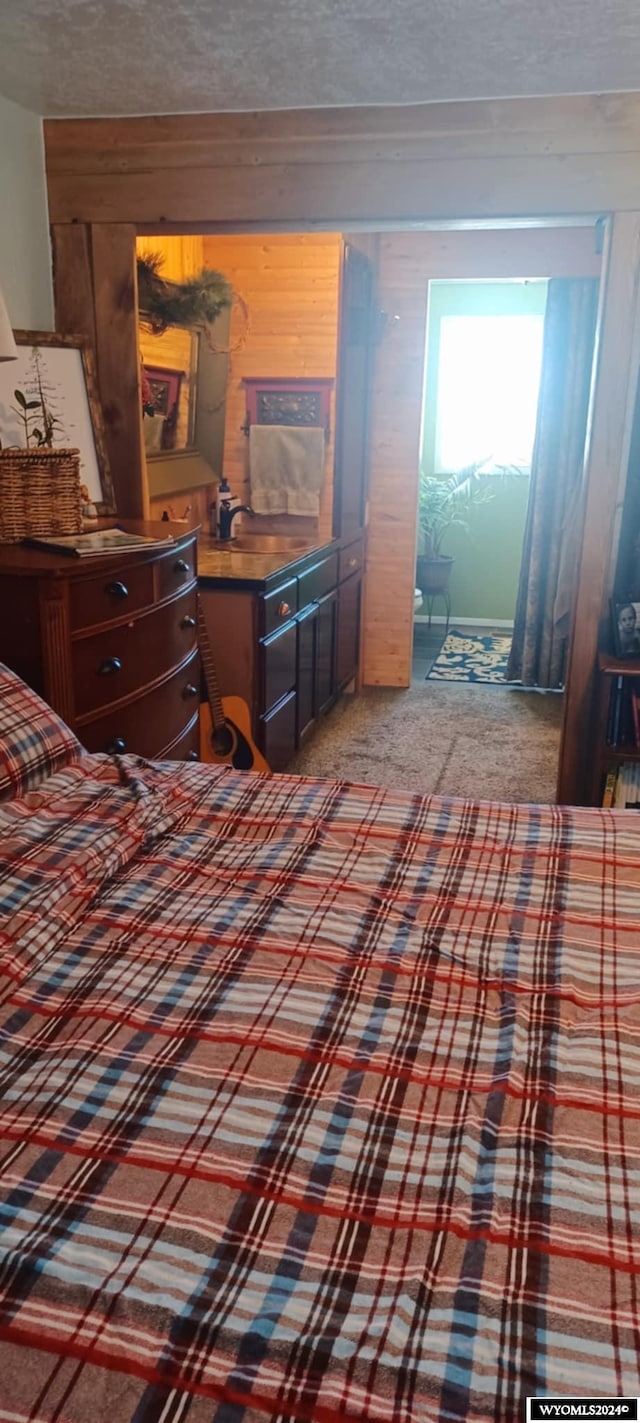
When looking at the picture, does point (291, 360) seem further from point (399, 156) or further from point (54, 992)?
point (54, 992)

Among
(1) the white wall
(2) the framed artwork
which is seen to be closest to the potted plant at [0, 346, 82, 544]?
(1) the white wall

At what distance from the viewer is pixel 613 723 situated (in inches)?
124

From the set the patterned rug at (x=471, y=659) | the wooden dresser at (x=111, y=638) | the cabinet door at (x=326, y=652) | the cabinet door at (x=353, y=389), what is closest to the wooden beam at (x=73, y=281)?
the wooden dresser at (x=111, y=638)

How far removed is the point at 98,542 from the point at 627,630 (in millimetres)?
1611

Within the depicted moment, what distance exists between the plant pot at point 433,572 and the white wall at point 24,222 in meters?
3.96

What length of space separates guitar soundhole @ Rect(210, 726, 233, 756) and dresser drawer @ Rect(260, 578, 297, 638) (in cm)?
36

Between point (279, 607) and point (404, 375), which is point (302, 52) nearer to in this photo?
point (279, 607)

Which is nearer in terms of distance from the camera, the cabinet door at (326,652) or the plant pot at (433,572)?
the cabinet door at (326,652)

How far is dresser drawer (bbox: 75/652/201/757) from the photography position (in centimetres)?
236

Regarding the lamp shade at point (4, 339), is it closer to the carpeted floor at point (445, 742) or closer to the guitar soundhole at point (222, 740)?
the guitar soundhole at point (222, 740)

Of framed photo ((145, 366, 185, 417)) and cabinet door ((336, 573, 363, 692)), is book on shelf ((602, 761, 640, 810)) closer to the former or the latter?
cabinet door ((336, 573, 363, 692))

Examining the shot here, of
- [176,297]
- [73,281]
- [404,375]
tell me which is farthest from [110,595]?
[404,375]

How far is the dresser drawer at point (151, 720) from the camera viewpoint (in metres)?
2.36

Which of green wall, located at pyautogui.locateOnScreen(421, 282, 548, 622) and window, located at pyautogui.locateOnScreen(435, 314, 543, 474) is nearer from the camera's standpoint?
green wall, located at pyautogui.locateOnScreen(421, 282, 548, 622)
